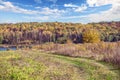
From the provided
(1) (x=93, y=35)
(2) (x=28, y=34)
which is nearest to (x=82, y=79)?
(1) (x=93, y=35)

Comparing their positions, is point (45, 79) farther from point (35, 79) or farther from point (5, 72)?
point (5, 72)

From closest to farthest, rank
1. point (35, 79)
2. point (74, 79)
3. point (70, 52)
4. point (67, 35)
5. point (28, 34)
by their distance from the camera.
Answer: point (35, 79)
point (74, 79)
point (70, 52)
point (67, 35)
point (28, 34)

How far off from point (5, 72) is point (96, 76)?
440cm

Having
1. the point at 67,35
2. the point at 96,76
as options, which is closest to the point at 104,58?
the point at 96,76

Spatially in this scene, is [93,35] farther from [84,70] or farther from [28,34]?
[28,34]

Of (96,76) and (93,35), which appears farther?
(93,35)

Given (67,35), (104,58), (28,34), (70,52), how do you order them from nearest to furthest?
(104,58) < (70,52) < (67,35) < (28,34)

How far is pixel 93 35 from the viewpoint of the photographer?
189 feet

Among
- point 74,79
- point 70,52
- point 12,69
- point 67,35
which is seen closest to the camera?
point 74,79

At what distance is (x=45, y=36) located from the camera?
380ft

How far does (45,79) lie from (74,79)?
1.38 m

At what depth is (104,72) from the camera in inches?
478

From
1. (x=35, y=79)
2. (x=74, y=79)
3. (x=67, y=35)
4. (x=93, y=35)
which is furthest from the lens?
(x=67, y=35)

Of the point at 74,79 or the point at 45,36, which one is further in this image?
the point at 45,36
